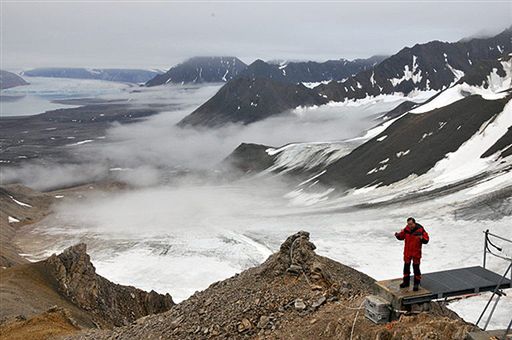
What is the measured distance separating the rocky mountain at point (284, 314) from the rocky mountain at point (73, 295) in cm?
1061

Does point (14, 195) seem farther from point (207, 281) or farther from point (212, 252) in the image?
point (207, 281)

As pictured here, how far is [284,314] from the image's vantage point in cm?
1388

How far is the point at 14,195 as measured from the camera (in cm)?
12825

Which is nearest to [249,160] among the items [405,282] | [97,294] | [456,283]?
[97,294]

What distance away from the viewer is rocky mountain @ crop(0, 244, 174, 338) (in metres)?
27.6

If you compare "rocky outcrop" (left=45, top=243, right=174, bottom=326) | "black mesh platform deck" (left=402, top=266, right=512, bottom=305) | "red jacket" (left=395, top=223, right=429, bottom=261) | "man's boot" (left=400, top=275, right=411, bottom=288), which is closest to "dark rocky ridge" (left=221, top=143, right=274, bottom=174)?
"rocky outcrop" (left=45, top=243, right=174, bottom=326)

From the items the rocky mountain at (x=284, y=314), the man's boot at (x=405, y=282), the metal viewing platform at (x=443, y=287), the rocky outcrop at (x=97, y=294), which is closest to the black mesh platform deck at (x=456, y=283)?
the metal viewing platform at (x=443, y=287)

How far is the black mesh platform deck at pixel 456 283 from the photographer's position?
1148cm

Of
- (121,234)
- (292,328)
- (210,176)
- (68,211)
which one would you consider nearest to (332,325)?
(292,328)

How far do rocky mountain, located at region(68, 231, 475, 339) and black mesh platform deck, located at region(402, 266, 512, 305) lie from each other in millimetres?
499

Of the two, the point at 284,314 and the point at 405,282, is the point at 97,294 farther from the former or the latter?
the point at 405,282

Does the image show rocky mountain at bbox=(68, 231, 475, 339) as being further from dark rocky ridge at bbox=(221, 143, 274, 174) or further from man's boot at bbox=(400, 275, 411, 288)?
dark rocky ridge at bbox=(221, 143, 274, 174)

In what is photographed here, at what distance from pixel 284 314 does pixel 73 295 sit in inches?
939

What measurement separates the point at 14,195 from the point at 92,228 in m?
49.3
